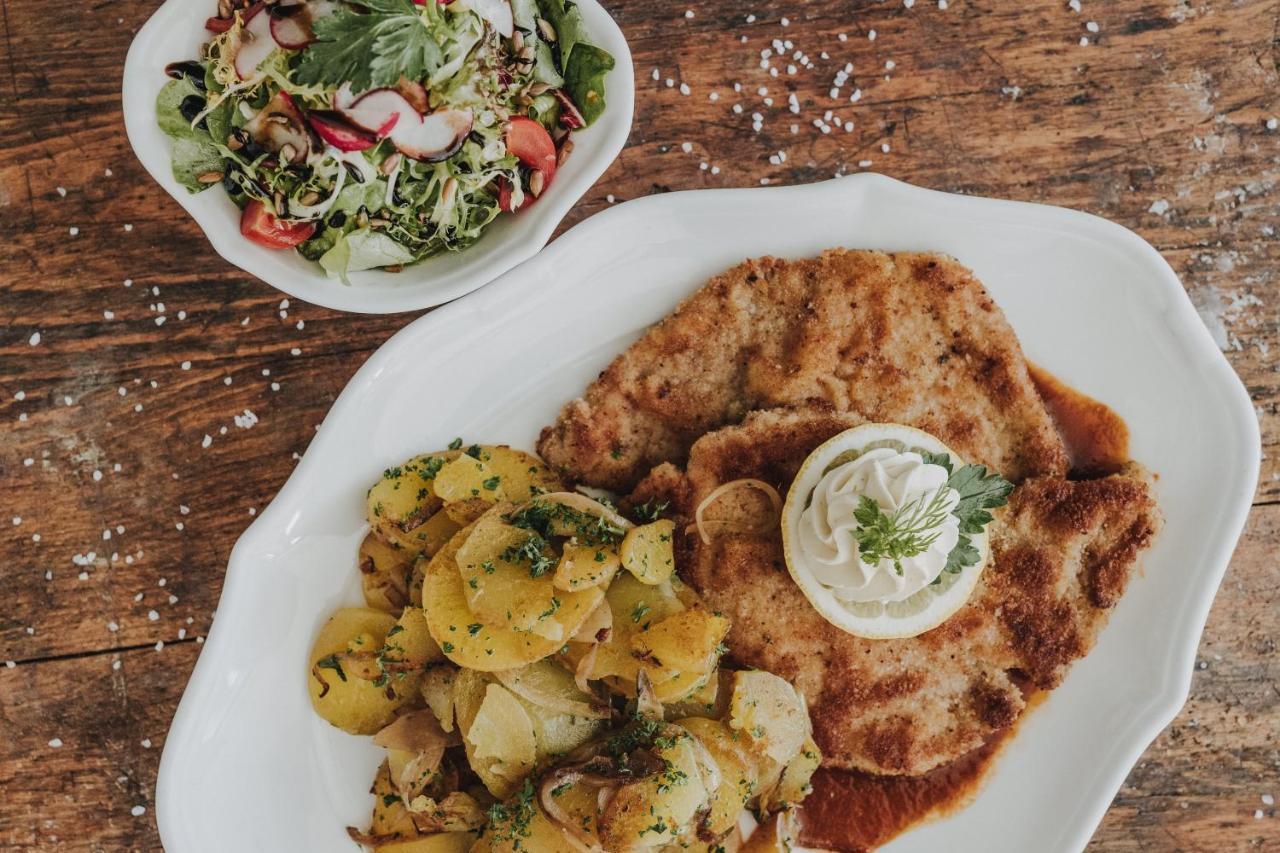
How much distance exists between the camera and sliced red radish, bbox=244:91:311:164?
2.10m

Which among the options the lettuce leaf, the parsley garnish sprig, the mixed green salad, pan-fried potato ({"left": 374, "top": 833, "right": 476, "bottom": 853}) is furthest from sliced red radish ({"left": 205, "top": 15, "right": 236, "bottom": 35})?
pan-fried potato ({"left": 374, "top": 833, "right": 476, "bottom": 853})

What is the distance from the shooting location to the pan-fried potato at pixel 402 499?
8.72 ft

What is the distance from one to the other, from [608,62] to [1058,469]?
167cm

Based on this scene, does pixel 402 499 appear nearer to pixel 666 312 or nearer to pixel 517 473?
pixel 517 473

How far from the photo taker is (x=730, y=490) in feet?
8.56

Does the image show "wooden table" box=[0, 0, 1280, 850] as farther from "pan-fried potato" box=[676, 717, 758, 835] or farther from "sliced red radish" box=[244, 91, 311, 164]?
"pan-fried potato" box=[676, 717, 758, 835]

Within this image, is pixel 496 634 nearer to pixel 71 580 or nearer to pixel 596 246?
pixel 596 246

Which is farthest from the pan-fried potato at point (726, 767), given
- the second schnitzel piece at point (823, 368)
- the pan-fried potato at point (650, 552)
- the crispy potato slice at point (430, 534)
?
the crispy potato slice at point (430, 534)

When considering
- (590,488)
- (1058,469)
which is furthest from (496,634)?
(1058,469)

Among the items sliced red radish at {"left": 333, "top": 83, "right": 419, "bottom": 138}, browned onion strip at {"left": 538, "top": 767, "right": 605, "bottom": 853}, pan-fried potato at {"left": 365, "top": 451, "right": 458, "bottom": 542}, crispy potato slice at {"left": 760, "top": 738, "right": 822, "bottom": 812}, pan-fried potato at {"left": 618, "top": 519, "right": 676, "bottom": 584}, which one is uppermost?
sliced red radish at {"left": 333, "top": 83, "right": 419, "bottom": 138}

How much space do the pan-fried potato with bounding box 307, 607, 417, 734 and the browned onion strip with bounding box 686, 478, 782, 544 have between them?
888 mm

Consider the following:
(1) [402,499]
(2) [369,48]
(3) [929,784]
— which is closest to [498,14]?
(2) [369,48]

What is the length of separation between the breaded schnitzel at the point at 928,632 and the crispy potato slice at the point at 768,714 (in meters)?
0.11

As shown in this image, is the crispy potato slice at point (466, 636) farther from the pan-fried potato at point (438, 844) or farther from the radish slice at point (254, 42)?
the radish slice at point (254, 42)
